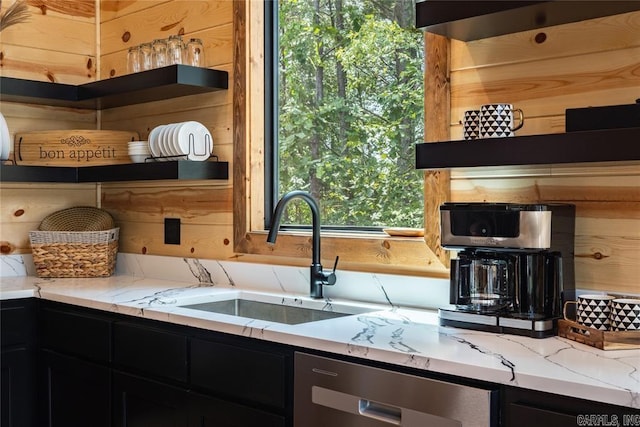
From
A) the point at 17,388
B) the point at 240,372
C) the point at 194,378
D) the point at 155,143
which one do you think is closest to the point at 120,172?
the point at 155,143

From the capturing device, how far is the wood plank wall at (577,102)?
1.92m

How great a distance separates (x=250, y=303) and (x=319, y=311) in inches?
13.5

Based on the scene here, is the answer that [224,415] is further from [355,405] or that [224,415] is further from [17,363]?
[17,363]

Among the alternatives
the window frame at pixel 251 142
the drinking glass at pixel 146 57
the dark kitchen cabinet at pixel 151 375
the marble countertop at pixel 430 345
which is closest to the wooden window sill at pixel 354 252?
the window frame at pixel 251 142

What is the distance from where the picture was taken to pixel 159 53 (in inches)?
119

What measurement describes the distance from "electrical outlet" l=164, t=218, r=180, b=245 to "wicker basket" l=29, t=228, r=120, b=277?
28 centimetres

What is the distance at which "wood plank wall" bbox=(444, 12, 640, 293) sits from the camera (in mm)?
1924

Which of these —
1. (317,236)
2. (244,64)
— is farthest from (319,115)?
(317,236)

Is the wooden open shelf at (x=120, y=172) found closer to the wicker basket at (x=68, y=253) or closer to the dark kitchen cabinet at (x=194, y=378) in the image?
the wicker basket at (x=68, y=253)

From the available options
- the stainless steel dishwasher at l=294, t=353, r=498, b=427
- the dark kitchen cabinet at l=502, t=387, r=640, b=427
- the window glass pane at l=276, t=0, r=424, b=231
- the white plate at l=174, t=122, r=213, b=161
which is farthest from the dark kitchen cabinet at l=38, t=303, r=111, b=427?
the dark kitchen cabinet at l=502, t=387, r=640, b=427

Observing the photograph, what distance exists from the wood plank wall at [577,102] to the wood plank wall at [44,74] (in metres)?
2.10

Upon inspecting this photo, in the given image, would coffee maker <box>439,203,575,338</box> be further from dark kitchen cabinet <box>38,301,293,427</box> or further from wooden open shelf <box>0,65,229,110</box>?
wooden open shelf <box>0,65,229,110</box>

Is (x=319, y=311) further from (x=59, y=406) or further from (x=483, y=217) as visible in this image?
(x=59, y=406)

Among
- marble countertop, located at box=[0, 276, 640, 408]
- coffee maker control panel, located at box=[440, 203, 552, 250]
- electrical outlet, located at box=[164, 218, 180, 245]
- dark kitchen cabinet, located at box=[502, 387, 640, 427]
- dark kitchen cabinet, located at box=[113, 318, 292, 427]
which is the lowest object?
dark kitchen cabinet, located at box=[113, 318, 292, 427]
